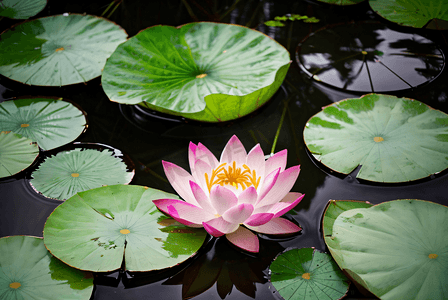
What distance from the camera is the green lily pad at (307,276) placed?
1.12 meters

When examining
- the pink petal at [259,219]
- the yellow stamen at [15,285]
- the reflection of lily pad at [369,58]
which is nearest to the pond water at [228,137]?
the reflection of lily pad at [369,58]

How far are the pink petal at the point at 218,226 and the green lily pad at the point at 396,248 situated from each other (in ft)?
1.13

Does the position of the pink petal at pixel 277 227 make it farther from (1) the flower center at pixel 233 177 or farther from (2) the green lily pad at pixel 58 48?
(2) the green lily pad at pixel 58 48

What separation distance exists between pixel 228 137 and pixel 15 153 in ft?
3.22

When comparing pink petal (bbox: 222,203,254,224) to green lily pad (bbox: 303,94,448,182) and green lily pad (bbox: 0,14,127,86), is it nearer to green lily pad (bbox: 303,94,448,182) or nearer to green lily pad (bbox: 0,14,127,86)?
green lily pad (bbox: 303,94,448,182)

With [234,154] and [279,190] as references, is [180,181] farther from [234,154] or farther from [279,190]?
[279,190]

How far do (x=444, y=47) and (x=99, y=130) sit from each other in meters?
2.10

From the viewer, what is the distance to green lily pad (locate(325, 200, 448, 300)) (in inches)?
41.7

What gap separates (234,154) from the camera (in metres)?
1.41

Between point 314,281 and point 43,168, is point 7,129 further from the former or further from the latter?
point 314,281

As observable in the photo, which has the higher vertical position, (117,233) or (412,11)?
(412,11)

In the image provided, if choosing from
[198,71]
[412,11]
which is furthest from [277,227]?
[412,11]

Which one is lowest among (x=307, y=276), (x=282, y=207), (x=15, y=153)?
(x=15, y=153)

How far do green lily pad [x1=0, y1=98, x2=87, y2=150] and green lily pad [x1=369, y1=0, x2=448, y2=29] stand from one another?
208 centimetres
